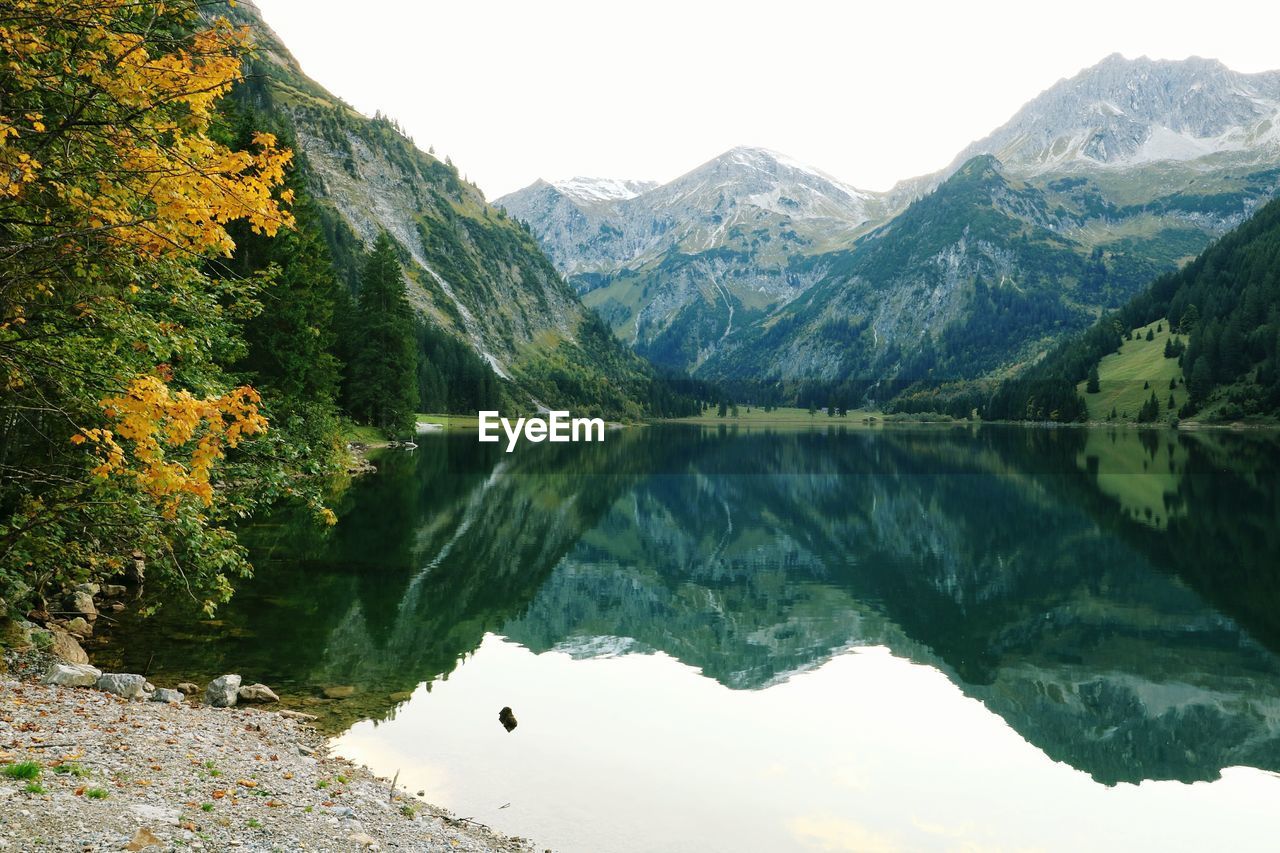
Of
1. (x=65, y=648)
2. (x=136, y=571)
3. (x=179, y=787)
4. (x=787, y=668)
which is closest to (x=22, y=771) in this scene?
(x=179, y=787)

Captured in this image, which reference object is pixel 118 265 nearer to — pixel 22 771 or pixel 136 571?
pixel 22 771

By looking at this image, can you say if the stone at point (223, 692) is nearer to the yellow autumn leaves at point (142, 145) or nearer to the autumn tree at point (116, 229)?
the autumn tree at point (116, 229)

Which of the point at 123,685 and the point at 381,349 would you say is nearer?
the point at 123,685

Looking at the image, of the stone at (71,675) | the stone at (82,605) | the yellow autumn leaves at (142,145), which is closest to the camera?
the yellow autumn leaves at (142,145)

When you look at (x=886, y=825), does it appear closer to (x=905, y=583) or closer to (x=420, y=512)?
(x=905, y=583)

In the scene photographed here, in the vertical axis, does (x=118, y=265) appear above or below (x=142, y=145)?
below

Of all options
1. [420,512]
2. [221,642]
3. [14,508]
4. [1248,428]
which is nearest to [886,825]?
[221,642]

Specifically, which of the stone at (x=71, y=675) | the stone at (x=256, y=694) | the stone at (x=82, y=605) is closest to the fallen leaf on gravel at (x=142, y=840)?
the stone at (x=71, y=675)
